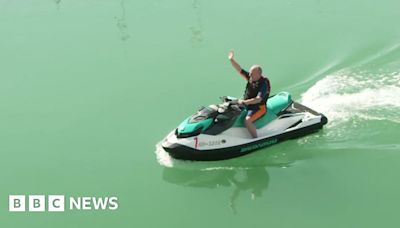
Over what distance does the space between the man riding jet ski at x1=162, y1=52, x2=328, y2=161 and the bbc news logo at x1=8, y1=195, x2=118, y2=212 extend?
0.95 m

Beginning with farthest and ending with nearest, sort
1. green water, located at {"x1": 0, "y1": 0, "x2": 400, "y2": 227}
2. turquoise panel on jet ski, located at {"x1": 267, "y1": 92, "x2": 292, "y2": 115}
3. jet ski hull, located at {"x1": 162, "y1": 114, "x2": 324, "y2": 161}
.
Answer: turquoise panel on jet ski, located at {"x1": 267, "y1": 92, "x2": 292, "y2": 115} → jet ski hull, located at {"x1": 162, "y1": 114, "x2": 324, "y2": 161} → green water, located at {"x1": 0, "y1": 0, "x2": 400, "y2": 227}

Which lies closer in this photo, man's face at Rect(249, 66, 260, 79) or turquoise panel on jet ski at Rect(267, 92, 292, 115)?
man's face at Rect(249, 66, 260, 79)

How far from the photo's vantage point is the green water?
19.2 feet

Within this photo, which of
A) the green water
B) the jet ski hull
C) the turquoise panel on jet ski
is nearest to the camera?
the green water

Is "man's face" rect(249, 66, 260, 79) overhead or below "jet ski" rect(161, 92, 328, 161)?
overhead

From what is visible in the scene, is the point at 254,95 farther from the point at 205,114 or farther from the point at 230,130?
the point at 205,114

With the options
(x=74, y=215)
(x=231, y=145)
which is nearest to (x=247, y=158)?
(x=231, y=145)

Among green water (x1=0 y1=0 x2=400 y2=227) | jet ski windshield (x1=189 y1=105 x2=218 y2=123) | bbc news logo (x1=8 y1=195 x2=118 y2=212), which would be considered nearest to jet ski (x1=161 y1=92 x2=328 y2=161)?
jet ski windshield (x1=189 y1=105 x2=218 y2=123)

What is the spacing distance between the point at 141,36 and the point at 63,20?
2025mm

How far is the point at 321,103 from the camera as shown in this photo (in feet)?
24.8

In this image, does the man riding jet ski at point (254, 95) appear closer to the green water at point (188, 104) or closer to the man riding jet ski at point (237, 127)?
the man riding jet ski at point (237, 127)

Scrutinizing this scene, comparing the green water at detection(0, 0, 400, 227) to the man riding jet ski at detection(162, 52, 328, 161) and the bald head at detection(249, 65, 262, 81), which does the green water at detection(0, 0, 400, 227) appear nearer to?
the man riding jet ski at detection(162, 52, 328, 161)

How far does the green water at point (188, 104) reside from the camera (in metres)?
5.86

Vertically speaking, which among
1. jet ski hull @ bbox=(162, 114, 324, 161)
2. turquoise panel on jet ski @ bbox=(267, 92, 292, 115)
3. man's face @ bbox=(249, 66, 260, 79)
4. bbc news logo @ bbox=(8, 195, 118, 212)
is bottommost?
bbc news logo @ bbox=(8, 195, 118, 212)
